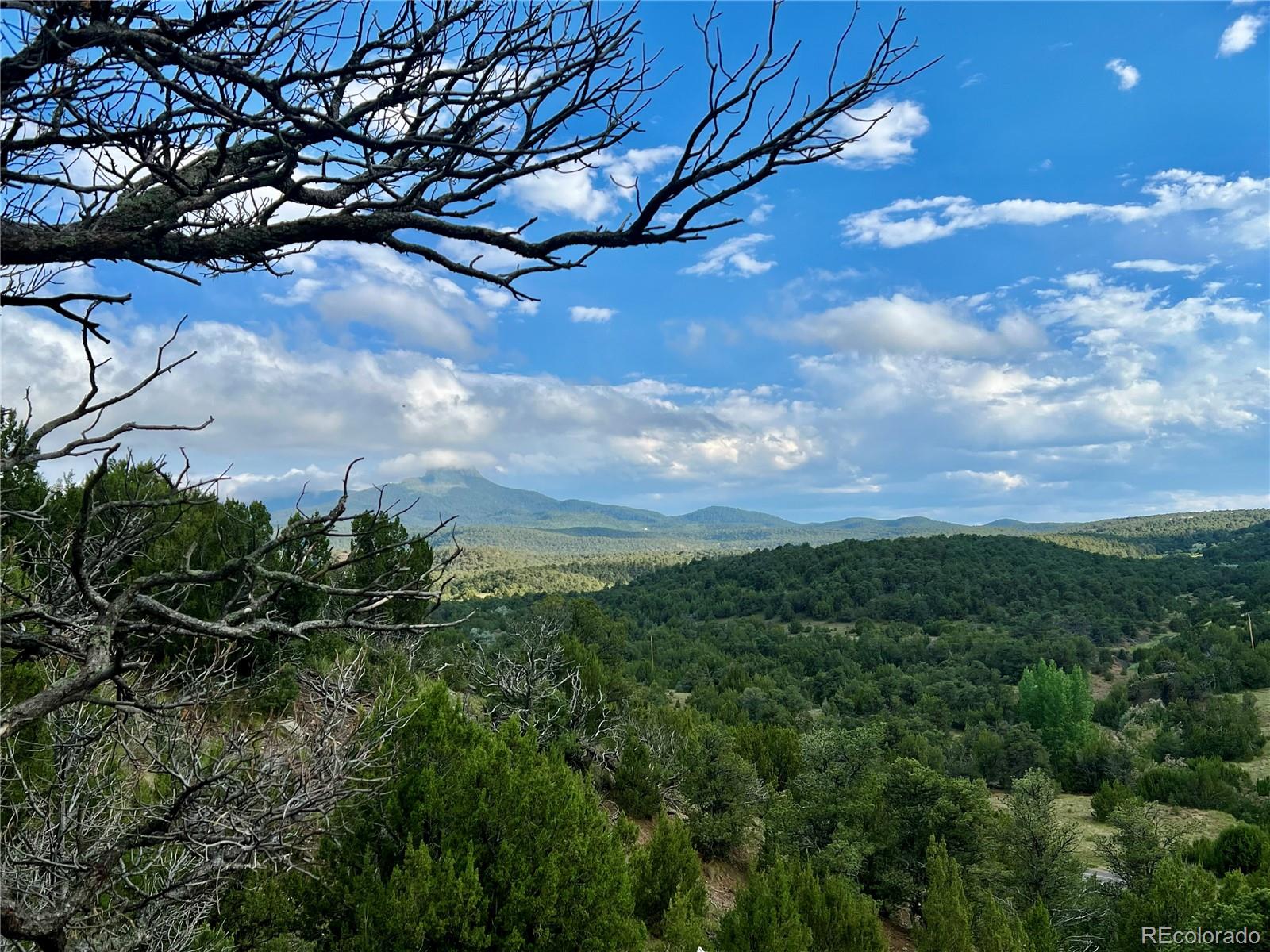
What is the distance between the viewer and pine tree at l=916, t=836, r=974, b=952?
48.9 feet

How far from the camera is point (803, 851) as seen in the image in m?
21.0

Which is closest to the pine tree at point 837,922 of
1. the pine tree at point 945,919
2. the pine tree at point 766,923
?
the pine tree at point 945,919

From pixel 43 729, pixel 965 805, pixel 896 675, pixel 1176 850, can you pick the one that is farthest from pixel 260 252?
pixel 896 675

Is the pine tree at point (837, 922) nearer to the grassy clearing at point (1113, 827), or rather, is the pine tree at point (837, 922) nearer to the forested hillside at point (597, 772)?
the forested hillside at point (597, 772)

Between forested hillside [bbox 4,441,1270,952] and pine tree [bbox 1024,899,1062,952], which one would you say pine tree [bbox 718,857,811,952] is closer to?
forested hillside [bbox 4,441,1270,952]

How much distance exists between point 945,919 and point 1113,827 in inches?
766

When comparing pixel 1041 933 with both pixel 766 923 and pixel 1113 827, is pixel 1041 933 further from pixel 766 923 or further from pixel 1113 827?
pixel 1113 827

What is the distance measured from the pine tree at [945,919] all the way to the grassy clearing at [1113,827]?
13859mm

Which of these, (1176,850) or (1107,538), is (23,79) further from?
(1107,538)

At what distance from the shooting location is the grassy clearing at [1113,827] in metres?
28.3

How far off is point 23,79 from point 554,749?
15351 millimetres

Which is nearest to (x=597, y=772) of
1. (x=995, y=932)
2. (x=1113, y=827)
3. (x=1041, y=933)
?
(x=995, y=932)

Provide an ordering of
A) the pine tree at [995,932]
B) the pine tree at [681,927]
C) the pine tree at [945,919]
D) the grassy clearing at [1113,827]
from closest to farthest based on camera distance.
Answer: the pine tree at [681,927], the pine tree at [995,932], the pine tree at [945,919], the grassy clearing at [1113,827]

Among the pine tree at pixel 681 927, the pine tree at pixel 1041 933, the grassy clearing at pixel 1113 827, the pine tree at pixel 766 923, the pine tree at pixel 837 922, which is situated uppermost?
the pine tree at pixel 681 927
